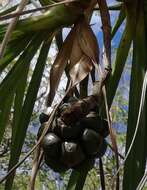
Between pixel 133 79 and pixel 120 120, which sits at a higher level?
pixel 133 79

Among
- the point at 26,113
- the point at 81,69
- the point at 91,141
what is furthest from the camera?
the point at 26,113

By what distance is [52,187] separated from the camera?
5539 mm

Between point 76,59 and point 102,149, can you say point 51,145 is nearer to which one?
point 102,149

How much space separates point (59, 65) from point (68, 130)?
0.68 ft

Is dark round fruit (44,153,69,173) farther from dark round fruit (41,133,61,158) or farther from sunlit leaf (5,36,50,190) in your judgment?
sunlit leaf (5,36,50,190)

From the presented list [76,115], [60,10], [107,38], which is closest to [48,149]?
[76,115]

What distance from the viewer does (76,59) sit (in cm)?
102

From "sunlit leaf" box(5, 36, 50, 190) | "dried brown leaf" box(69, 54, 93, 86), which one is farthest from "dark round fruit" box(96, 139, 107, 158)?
"sunlit leaf" box(5, 36, 50, 190)

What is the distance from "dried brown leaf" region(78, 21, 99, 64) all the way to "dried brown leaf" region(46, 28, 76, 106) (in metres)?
0.03

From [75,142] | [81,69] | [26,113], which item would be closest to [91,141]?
[75,142]

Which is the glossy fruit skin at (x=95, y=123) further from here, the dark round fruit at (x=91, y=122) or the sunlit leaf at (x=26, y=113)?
the sunlit leaf at (x=26, y=113)

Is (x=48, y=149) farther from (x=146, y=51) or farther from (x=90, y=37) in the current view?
(x=146, y=51)

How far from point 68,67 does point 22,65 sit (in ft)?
0.56

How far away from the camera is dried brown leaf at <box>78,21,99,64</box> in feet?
3.22
